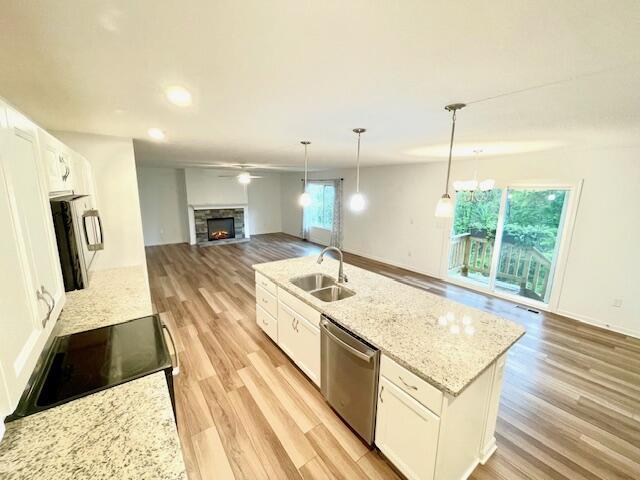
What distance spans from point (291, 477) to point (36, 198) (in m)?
2.02

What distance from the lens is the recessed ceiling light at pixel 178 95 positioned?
152 centimetres


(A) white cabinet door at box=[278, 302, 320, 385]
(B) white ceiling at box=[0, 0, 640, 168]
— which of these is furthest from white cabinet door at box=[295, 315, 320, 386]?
(B) white ceiling at box=[0, 0, 640, 168]

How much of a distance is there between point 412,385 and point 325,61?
1.72 metres

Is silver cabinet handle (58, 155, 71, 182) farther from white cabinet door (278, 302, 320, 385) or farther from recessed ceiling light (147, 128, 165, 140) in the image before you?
white cabinet door (278, 302, 320, 385)

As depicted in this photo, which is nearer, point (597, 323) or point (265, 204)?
point (597, 323)

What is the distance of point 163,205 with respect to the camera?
781 cm

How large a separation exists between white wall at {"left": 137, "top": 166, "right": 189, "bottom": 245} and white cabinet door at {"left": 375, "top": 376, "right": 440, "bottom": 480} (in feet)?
26.0

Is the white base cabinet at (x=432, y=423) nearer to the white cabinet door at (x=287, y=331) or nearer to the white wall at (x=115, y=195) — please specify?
the white cabinet door at (x=287, y=331)

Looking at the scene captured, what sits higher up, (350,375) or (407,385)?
A: (407,385)

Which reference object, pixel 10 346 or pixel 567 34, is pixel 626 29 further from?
pixel 10 346

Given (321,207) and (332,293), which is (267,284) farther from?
(321,207)

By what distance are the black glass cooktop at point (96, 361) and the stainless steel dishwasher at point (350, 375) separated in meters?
1.07

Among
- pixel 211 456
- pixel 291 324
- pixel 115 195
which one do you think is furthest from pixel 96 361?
pixel 115 195

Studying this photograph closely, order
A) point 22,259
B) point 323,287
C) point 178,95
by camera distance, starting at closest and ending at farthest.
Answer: point 22,259 → point 178,95 → point 323,287
